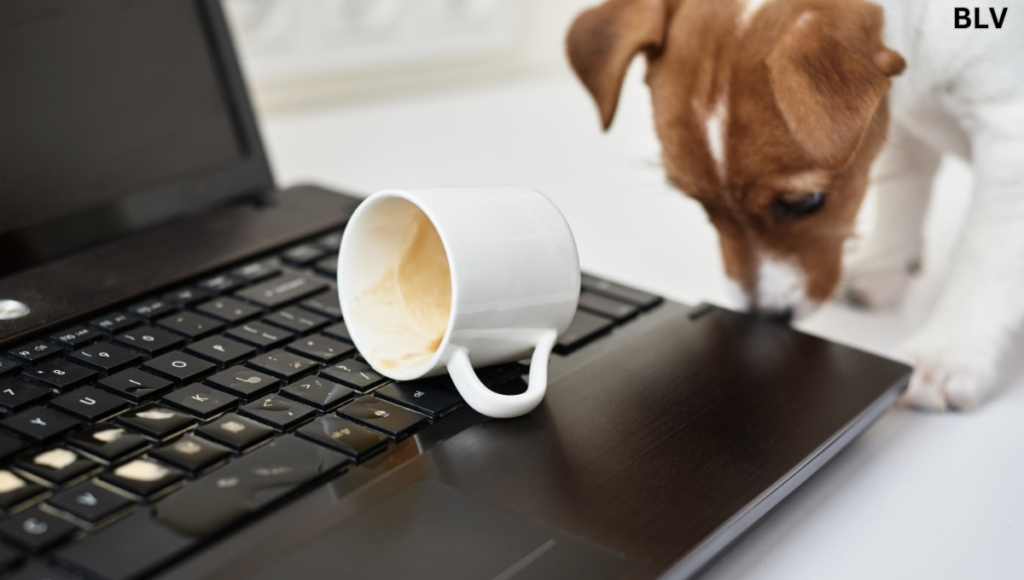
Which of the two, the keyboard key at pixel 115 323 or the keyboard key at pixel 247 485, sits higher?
the keyboard key at pixel 115 323

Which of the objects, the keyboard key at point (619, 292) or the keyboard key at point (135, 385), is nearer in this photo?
the keyboard key at point (135, 385)

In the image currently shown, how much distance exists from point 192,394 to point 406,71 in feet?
4.74

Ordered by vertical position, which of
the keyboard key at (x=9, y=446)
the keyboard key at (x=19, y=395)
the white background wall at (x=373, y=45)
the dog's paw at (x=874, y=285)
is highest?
the white background wall at (x=373, y=45)

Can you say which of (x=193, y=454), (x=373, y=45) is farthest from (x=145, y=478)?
(x=373, y=45)

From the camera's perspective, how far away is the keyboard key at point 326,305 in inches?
29.1

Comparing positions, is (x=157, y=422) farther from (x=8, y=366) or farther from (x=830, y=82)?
(x=830, y=82)

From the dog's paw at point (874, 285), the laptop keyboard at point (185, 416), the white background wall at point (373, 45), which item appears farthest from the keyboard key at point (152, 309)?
the white background wall at point (373, 45)

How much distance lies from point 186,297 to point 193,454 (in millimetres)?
271

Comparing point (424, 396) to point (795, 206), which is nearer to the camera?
point (424, 396)

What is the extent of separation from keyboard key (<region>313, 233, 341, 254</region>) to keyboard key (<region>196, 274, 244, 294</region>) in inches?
4.1

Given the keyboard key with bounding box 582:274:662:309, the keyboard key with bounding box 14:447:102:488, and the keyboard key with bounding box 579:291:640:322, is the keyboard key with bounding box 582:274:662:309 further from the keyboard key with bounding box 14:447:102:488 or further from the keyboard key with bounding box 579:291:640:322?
the keyboard key with bounding box 14:447:102:488

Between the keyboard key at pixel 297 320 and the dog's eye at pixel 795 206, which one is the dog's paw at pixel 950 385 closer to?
the dog's eye at pixel 795 206

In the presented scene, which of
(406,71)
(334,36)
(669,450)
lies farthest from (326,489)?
(406,71)

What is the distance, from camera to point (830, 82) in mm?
837
